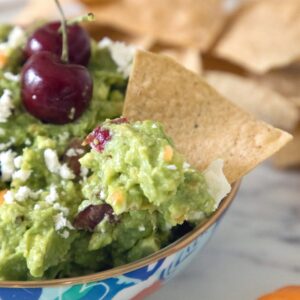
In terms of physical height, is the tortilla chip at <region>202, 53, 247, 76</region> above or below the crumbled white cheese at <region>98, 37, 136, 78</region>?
below

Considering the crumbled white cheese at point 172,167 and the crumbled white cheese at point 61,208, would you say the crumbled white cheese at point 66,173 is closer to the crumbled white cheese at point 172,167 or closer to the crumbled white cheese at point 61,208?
the crumbled white cheese at point 61,208

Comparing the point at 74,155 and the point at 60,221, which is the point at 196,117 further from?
the point at 60,221

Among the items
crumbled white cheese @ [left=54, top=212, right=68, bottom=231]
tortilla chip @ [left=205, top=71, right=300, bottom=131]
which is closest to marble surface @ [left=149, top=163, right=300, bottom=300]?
tortilla chip @ [left=205, top=71, right=300, bottom=131]

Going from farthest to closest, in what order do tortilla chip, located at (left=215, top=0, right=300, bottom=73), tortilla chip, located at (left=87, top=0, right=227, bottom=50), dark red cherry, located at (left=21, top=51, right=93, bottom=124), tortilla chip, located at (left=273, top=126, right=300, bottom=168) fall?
tortilla chip, located at (left=87, top=0, right=227, bottom=50) → tortilla chip, located at (left=215, top=0, right=300, bottom=73) → tortilla chip, located at (left=273, top=126, right=300, bottom=168) → dark red cherry, located at (left=21, top=51, right=93, bottom=124)

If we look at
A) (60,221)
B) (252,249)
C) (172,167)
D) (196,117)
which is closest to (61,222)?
(60,221)

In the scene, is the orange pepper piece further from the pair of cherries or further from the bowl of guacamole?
the pair of cherries

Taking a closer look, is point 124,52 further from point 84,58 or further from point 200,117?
point 200,117

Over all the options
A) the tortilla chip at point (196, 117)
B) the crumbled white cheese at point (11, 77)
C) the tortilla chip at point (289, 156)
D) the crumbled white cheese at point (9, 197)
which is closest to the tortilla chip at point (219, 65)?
the tortilla chip at point (289, 156)
